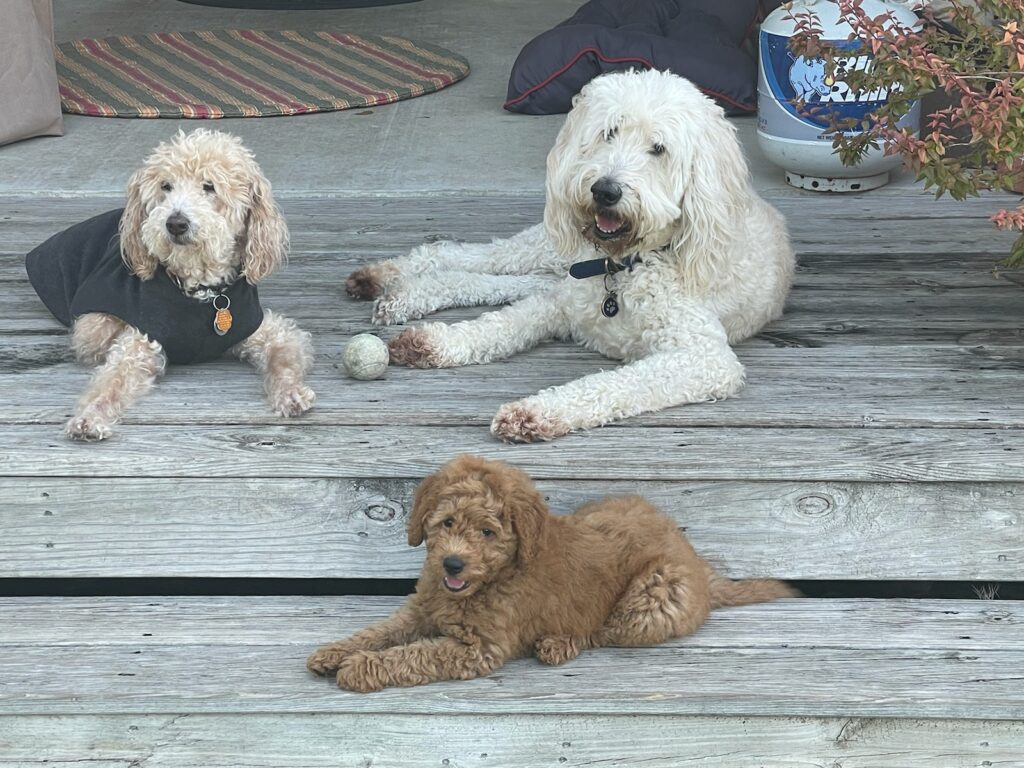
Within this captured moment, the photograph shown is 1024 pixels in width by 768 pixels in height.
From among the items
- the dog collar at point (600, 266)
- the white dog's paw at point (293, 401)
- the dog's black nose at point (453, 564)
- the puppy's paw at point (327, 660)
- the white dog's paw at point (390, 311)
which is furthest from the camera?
the white dog's paw at point (390, 311)

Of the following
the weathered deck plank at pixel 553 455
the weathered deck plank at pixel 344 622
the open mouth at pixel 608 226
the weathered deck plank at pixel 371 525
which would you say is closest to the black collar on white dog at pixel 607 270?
the open mouth at pixel 608 226

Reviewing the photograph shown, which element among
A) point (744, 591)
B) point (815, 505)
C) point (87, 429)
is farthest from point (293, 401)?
point (815, 505)

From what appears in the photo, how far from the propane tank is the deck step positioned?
2.81m

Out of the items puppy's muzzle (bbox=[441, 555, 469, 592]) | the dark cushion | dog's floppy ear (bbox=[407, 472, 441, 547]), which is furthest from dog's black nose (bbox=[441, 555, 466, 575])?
the dark cushion

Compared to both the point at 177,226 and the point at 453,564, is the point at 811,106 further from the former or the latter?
the point at 453,564

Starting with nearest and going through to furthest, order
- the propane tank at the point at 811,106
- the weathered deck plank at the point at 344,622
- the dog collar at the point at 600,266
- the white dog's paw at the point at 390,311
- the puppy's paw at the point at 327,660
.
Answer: the puppy's paw at the point at 327,660 → the weathered deck plank at the point at 344,622 → the dog collar at the point at 600,266 → the white dog's paw at the point at 390,311 → the propane tank at the point at 811,106

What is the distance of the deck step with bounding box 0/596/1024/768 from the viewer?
2.69 meters

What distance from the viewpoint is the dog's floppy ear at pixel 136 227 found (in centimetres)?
357

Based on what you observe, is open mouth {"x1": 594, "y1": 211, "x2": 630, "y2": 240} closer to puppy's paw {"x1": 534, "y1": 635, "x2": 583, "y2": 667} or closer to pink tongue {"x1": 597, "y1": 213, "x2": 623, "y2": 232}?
pink tongue {"x1": 597, "y1": 213, "x2": 623, "y2": 232}

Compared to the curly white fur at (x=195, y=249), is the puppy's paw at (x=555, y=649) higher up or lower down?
lower down

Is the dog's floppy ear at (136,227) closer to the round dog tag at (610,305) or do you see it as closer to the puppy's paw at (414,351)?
the puppy's paw at (414,351)

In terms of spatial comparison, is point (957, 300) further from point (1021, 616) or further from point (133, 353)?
point (133, 353)

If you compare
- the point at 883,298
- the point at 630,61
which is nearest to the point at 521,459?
Answer: the point at 883,298

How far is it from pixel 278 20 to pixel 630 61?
380 centimetres
